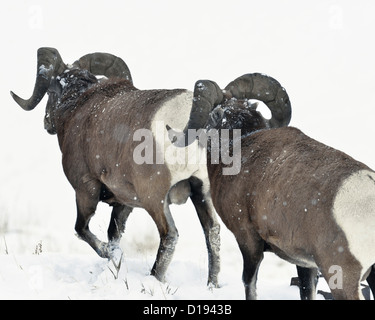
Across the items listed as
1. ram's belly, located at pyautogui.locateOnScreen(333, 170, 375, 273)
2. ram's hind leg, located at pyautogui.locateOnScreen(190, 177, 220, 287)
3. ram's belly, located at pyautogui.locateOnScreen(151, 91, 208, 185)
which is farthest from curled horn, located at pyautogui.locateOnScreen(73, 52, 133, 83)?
ram's belly, located at pyautogui.locateOnScreen(333, 170, 375, 273)

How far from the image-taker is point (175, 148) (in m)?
7.64

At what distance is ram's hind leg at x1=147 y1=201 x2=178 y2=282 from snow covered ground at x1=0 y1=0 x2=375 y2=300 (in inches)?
7.3

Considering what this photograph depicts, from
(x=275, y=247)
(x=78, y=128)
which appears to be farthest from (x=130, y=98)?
(x=275, y=247)

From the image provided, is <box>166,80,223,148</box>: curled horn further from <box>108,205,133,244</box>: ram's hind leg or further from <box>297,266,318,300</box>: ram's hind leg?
<box>108,205,133,244</box>: ram's hind leg

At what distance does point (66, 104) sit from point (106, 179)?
1492 millimetres

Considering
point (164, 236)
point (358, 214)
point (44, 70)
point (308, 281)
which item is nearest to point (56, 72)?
point (44, 70)

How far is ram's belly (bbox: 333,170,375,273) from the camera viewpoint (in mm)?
5473

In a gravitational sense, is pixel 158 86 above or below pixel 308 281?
above

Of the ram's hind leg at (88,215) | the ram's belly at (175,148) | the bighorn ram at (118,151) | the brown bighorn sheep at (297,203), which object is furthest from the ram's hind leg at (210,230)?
the ram's hind leg at (88,215)

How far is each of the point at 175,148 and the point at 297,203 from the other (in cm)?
201

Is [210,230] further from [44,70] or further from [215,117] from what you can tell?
[44,70]

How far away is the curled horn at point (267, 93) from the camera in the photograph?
7902mm

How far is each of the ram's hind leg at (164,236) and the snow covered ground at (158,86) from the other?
7.3 inches

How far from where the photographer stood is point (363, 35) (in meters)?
45.4
